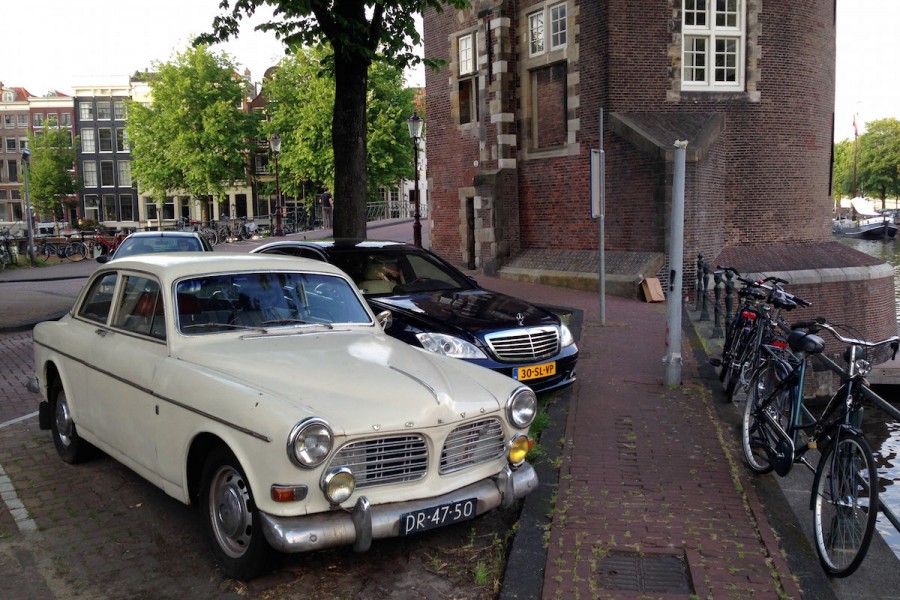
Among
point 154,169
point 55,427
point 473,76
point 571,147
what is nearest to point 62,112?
point 154,169

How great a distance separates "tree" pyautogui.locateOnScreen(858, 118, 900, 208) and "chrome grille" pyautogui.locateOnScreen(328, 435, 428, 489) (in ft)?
297

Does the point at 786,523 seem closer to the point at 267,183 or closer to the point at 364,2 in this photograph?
the point at 364,2

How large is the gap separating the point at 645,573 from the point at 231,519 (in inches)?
81.4

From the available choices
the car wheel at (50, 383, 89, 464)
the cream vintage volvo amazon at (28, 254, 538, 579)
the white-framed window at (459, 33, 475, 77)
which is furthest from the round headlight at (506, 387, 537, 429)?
the white-framed window at (459, 33, 475, 77)

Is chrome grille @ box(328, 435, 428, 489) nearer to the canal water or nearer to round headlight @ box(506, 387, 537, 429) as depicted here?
round headlight @ box(506, 387, 537, 429)

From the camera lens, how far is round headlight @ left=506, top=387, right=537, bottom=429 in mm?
4250

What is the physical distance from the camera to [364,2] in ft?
40.0

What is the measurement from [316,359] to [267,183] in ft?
157

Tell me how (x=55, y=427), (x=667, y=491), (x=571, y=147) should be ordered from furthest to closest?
(x=571, y=147) → (x=55, y=427) → (x=667, y=491)

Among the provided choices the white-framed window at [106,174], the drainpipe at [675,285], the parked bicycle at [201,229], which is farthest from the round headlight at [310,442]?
the white-framed window at [106,174]

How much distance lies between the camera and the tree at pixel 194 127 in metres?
46.3

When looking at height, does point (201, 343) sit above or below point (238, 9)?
below

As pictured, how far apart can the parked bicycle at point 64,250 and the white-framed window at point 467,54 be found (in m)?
18.9

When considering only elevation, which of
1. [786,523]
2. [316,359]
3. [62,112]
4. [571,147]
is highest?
[62,112]
